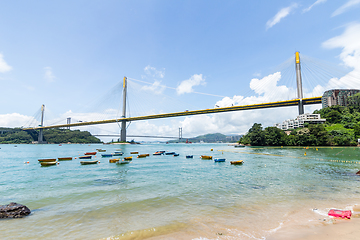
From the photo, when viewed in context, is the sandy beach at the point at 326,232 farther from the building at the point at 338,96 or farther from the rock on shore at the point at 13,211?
the building at the point at 338,96

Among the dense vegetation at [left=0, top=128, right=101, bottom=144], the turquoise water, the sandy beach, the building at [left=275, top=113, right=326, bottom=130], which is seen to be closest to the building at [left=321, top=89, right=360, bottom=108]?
the building at [left=275, top=113, right=326, bottom=130]

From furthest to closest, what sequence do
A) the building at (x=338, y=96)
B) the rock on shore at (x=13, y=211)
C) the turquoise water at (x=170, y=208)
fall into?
the building at (x=338, y=96) → the rock on shore at (x=13, y=211) → the turquoise water at (x=170, y=208)

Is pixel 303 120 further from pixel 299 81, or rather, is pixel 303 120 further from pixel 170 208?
pixel 170 208

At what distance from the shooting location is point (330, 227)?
6.28m

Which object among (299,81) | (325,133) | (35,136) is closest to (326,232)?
(325,133)

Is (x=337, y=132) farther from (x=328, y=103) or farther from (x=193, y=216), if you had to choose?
(x=193, y=216)

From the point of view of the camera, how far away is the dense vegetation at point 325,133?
5919cm

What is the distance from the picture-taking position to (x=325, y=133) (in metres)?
59.8

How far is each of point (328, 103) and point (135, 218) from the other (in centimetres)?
12528

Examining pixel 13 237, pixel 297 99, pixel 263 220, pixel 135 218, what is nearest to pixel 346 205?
pixel 263 220

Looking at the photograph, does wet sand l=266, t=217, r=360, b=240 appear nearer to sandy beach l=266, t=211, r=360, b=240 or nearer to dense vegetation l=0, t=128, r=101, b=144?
sandy beach l=266, t=211, r=360, b=240

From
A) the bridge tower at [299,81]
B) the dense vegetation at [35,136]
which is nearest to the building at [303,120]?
the bridge tower at [299,81]

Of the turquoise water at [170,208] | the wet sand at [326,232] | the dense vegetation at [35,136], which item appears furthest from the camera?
the dense vegetation at [35,136]

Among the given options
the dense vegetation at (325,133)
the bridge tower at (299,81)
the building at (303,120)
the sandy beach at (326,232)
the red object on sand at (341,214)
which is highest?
the bridge tower at (299,81)
